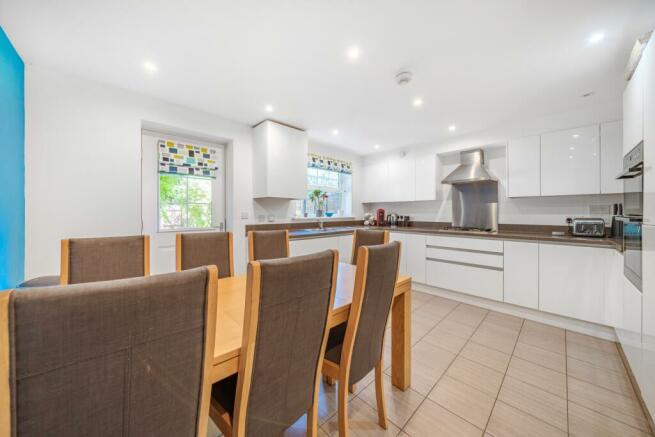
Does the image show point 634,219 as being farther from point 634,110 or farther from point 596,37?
point 596,37

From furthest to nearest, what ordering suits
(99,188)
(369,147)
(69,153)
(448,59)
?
1. (369,147)
2. (99,188)
3. (69,153)
4. (448,59)

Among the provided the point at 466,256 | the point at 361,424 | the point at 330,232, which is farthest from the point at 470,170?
the point at 361,424

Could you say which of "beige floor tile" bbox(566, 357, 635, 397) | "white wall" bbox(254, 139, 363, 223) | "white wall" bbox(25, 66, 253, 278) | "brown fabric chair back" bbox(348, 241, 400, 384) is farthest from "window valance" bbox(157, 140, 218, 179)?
"beige floor tile" bbox(566, 357, 635, 397)

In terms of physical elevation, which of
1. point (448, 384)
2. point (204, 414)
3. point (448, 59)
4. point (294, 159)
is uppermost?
point (448, 59)

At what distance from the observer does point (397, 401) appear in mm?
1486

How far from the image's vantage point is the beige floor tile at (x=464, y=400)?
4.51 feet

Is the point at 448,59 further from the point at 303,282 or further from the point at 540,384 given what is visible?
the point at 540,384

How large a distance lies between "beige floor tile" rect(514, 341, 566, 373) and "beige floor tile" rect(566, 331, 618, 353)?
38 cm

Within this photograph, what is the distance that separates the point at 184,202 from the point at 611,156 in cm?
451

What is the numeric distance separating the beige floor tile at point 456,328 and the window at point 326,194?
240 cm

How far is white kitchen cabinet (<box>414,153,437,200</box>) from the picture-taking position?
3.78m

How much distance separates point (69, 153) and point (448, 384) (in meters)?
3.43

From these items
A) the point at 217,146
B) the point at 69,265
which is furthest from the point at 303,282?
the point at 217,146

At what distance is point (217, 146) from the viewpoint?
314cm
